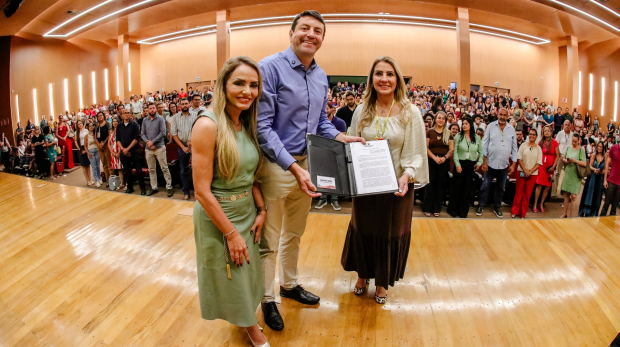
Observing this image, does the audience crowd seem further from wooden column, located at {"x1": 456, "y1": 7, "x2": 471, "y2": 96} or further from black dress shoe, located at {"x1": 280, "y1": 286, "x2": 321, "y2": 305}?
wooden column, located at {"x1": 456, "y1": 7, "x2": 471, "y2": 96}

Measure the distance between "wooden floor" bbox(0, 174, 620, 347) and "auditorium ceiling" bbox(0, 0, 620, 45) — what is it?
34.1ft

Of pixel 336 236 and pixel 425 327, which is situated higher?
pixel 336 236

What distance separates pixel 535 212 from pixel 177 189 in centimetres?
538

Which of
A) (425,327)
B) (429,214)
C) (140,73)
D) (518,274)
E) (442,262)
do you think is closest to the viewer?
(425,327)

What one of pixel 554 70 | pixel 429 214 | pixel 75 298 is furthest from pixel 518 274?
pixel 554 70

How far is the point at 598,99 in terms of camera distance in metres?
16.4

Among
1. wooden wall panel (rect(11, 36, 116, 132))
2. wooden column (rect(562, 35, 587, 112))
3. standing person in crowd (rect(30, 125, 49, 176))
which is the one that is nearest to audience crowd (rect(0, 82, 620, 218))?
standing person in crowd (rect(30, 125, 49, 176))

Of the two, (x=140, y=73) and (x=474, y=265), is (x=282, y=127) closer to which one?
(x=474, y=265)

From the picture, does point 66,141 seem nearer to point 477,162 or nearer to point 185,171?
point 185,171

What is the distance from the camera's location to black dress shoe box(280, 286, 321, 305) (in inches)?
81.8

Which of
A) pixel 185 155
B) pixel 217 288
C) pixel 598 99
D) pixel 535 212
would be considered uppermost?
pixel 598 99

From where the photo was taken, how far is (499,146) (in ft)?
15.2

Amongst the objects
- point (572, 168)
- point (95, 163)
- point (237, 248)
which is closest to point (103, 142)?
point (95, 163)

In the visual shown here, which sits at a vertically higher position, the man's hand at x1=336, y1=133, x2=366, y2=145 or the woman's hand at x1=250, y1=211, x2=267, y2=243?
the man's hand at x1=336, y1=133, x2=366, y2=145
